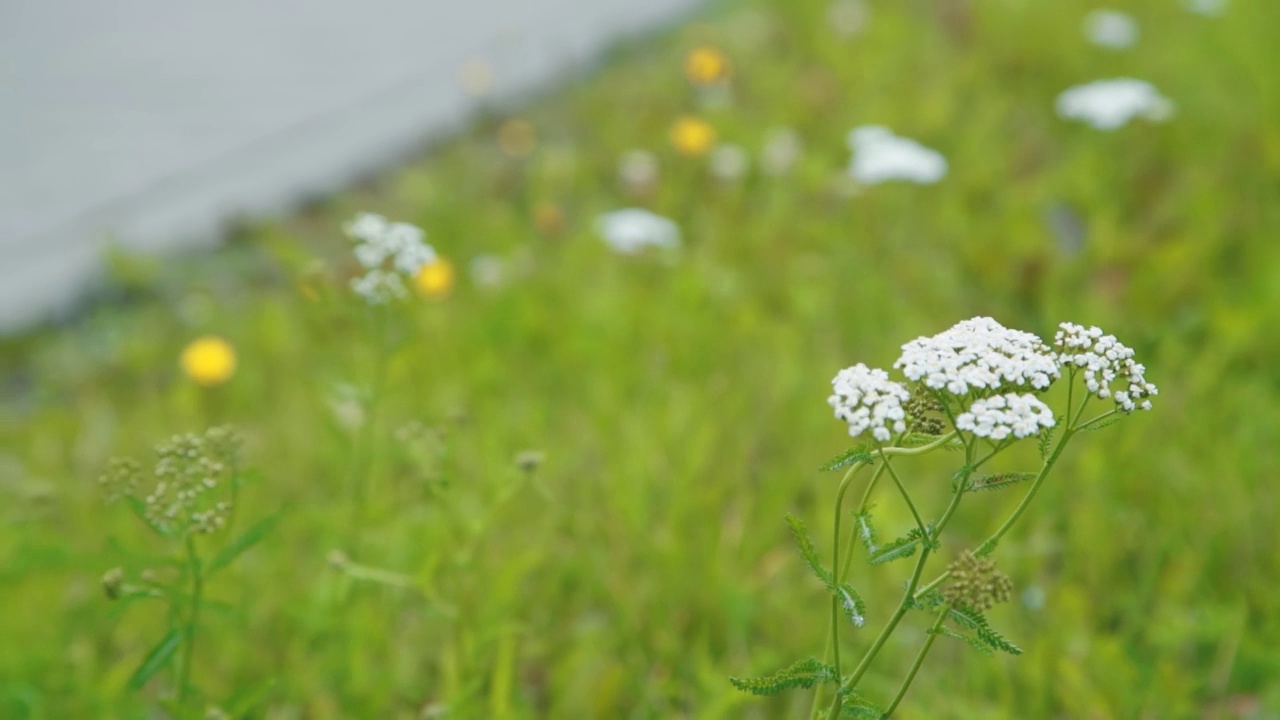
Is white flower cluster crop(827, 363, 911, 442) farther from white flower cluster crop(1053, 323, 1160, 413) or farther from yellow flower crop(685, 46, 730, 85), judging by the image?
yellow flower crop(685, 46, 730, 85)

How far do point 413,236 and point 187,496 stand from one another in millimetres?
519

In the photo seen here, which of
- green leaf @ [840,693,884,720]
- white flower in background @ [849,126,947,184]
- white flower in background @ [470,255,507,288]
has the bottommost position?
green leaf @ [840,693,884,720]

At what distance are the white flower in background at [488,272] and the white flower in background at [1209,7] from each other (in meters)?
2.64

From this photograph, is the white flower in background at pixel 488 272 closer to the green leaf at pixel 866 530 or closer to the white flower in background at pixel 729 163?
the white flower in background at pixel 729 163

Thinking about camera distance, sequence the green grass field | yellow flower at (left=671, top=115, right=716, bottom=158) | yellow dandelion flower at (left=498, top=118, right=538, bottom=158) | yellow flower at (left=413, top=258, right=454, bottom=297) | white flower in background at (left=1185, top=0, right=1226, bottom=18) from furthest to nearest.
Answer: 1. white flower in background at (left=1185, top=0, right=1226, bottom=18)
2. yellow dandelion flower at (left=498, top=118, right=538, bottom=158)
3. yellow flower at (left=671, top=115, right=716, bottom=158)
4. yellow flower at (left=413, top=258, right=454, bottom=297)
5. the green grass field

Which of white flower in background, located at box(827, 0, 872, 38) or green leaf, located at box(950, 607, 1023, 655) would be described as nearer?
green leaf, located at box(950, 607, 1023, 655)

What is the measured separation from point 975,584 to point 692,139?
2549 millimetres

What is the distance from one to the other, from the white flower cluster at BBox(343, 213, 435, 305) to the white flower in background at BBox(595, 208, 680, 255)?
113cm

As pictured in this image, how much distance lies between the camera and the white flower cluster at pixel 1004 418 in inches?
38.5

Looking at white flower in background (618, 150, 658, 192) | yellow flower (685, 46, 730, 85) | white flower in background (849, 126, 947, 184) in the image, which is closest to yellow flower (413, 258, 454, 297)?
white flower in background (618, 150, 658, 192)

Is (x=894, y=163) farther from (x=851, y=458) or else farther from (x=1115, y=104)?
(x=851, y=458)

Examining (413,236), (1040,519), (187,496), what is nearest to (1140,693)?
(1040,519)

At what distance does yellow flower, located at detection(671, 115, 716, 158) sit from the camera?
3459 millimetres

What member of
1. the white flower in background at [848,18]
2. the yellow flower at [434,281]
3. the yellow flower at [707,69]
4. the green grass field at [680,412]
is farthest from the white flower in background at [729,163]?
the white flower in background at [848,18]
